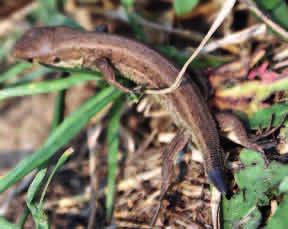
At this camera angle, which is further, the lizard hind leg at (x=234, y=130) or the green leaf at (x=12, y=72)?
the green leaf at (x=12, y=72)

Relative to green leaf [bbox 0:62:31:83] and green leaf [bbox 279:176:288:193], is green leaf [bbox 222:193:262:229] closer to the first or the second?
green leaf [bbox 279:176:288:193]

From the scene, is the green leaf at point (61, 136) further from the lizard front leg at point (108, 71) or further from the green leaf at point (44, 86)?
the green leaf at point (44, 86)

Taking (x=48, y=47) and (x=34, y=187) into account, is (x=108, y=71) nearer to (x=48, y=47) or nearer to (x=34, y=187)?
(x=48, y=47)

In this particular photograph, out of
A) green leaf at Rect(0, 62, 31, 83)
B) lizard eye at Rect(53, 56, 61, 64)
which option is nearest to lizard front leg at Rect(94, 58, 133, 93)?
lizard eye at Rect(53, 56, 61, 64)

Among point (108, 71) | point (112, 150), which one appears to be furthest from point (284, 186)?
point (108, 71)

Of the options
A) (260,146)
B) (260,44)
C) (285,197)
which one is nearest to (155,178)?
(260,146)

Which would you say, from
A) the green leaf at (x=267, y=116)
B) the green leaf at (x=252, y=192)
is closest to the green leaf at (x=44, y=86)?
the green leaf at (x=267, y=116)
